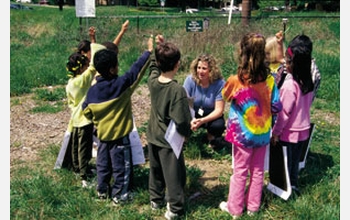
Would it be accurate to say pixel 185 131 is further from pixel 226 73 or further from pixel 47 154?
pixel 226 73

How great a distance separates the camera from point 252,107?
10.6 feet

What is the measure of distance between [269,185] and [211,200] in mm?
599

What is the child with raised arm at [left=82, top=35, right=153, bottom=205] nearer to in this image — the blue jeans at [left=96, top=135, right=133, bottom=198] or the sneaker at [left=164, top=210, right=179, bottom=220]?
the blue jeans at [left=96, top=135, right=133, bottom=198]

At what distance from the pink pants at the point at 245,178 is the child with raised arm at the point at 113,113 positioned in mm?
1009

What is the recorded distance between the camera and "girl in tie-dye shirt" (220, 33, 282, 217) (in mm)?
3092

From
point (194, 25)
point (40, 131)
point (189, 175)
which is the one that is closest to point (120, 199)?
point (189, 175)

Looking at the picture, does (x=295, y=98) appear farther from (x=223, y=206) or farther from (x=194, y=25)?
(x=194, y=25)

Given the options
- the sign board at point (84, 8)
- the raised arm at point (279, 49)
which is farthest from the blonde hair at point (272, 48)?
the sign board at point (84, 8)

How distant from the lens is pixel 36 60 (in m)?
11.6

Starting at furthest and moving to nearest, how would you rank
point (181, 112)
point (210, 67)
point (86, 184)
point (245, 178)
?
point (210, 67) → point (86, 184) → point (245, 178) → point (181, 112)

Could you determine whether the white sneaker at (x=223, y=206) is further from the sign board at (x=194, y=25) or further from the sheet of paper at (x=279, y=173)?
the sign board at (x=194, y=25)

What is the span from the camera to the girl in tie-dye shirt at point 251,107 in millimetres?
3092

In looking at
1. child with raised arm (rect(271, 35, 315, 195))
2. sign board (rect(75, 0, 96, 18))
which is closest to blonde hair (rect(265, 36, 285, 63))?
child with raised arm (rect(271, 35, 315, 195))

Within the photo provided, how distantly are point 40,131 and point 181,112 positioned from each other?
351cm
